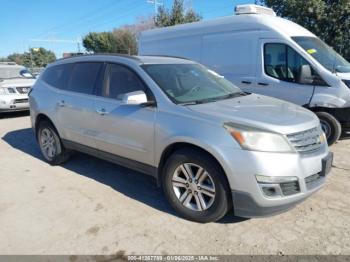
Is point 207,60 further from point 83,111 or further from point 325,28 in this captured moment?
point 325,28

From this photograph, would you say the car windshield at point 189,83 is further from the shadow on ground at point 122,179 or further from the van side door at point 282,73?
the van side door at point 282,73

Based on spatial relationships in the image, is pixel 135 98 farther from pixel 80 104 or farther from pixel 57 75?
pixel 57 75

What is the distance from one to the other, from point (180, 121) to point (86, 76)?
79.5 inches

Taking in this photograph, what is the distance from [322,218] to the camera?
3.49m

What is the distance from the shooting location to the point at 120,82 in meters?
4.26

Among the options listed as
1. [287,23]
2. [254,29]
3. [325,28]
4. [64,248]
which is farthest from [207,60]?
[325,28]

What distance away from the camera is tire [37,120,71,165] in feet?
17.7

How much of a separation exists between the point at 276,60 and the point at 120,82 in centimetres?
356

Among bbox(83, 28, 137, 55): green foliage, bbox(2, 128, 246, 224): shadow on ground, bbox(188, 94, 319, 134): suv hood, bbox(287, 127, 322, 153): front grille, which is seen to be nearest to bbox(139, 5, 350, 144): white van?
bbox(188, 94, 319, 134): suv hood

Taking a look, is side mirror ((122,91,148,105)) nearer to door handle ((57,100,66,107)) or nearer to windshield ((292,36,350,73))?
door handle ((57,100,66,107))

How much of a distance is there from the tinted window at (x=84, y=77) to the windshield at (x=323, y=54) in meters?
3.91

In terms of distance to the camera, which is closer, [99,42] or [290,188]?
[290,188]

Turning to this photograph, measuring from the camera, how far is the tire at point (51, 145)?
538cm

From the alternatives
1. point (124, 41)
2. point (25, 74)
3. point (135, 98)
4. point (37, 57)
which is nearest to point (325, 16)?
point (25, 74)
